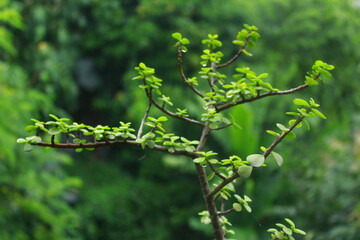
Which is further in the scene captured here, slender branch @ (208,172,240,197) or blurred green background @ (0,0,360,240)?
blurred green background @ (0,0,360,240)

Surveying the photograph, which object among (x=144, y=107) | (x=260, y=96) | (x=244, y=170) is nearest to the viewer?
(x=244, y=170)

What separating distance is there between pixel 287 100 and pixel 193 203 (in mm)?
1623

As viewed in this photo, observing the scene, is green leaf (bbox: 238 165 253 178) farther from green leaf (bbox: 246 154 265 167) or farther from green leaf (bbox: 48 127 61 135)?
green leaf (bbox: 48 127 61 135)

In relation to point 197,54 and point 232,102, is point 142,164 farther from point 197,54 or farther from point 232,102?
point 232,102

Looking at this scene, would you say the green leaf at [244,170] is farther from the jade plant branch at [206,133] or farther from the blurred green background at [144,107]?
the blurred green background at [144,107]

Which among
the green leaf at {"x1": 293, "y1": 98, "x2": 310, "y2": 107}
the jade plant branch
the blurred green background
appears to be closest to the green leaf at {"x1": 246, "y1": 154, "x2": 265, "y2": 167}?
the jade plant branch

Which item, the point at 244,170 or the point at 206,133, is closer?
the point at 244,170

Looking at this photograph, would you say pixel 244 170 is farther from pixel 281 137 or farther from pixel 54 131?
pixel 54 131

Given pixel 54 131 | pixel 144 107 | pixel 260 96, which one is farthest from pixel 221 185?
pixel 144 107

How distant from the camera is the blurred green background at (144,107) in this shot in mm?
3883

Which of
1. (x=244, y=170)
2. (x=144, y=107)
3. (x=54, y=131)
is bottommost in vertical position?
(x=244, y=170)

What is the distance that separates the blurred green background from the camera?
3883 mm

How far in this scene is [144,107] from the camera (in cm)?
545

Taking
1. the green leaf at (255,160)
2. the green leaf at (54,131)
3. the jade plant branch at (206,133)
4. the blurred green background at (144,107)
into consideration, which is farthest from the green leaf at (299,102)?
the blurred green background at (144,107)
